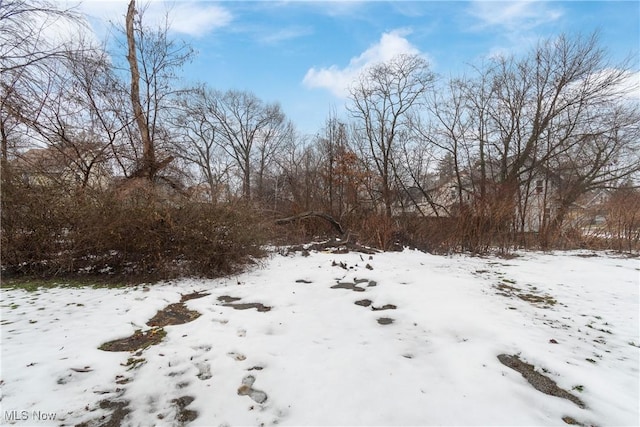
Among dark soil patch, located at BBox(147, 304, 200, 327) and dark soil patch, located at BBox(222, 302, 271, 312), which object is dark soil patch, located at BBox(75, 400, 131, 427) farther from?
dark soil patch, located at BBox(222, 302, 271, 312)

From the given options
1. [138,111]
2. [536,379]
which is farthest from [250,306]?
[138,111]

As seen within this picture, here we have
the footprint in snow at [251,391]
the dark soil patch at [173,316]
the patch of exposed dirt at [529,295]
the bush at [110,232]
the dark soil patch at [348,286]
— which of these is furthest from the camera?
the bush at [110,232]

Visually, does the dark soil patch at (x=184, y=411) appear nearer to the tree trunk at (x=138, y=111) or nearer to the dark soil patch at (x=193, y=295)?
the dark soil patch at (x=193, y=295)

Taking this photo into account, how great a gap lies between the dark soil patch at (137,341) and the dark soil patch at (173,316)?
0.84 feet

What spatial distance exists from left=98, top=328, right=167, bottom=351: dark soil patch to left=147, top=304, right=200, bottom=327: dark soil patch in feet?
0.84

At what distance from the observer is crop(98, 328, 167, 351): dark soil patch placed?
253cm

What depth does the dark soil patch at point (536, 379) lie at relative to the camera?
6.27ft

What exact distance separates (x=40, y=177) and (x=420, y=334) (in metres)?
6.24

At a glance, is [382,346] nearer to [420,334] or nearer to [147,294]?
[420,334]

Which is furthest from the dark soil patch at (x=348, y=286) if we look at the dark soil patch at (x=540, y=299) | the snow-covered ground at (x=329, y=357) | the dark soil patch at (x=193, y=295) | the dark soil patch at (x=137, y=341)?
the dark soil patch at (x=137, y=341)

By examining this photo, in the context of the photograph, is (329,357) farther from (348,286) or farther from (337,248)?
(337,248)

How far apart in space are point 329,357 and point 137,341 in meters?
1.76

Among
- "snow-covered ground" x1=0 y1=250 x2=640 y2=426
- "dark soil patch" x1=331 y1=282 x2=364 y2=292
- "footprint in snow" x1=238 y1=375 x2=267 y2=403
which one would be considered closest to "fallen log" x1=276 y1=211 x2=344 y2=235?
"dark soil patch" x1=331 y1=282 x2=364 y2=292

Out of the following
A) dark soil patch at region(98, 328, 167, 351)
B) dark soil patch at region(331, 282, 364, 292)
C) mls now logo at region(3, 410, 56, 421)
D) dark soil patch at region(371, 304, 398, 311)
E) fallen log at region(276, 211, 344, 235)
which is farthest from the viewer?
fallen log at region(276, 211, 344, 235)
